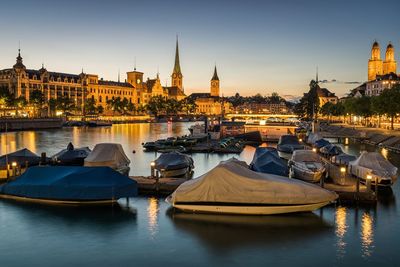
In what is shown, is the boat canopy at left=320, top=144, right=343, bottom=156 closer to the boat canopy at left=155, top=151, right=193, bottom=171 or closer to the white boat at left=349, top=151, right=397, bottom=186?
the white boat at left=349, top=151, right=397, bottom=186

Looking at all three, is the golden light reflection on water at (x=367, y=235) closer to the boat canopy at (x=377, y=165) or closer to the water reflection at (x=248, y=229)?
the water reflection at (x=248, y=229)

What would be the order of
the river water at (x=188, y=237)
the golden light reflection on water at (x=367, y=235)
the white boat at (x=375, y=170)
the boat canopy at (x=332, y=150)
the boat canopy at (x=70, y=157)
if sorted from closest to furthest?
the river water at (x=188, y=237), the golden light reflection on water at (x=367, y=235), the white boat at (x=375, y=170), the boat canopy at (x=70, y=157), the boat canopy at (x=332, y=150)

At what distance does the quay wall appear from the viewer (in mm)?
139075

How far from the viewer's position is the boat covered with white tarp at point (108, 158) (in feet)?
139

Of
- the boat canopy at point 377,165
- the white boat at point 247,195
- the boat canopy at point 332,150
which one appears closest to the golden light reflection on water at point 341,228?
the white boat at point 247,195

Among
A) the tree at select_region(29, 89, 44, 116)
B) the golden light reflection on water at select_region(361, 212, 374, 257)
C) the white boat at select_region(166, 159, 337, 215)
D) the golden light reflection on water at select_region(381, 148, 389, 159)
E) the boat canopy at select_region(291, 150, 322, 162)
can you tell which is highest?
the tree at select_region(29, 89, 44, 116)

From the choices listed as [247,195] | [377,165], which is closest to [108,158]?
[247,195]

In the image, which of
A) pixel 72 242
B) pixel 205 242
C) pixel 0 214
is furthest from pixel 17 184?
pixel 205 242

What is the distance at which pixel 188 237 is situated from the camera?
85.6 ft

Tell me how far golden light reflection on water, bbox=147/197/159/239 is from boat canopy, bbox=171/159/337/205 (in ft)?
7.41

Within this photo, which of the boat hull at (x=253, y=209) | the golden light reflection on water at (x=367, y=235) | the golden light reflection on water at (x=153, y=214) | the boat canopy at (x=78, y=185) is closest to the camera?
the golden light reflection on water at (x=367, y=235)

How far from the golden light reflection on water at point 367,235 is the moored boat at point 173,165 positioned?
Result: 63.0 ft

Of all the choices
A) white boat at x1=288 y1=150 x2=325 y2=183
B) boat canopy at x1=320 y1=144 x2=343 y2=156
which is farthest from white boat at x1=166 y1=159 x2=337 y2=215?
boat canopy at x1=320 y1=144 x2=343 y2=156

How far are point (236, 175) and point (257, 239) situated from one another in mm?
4881
